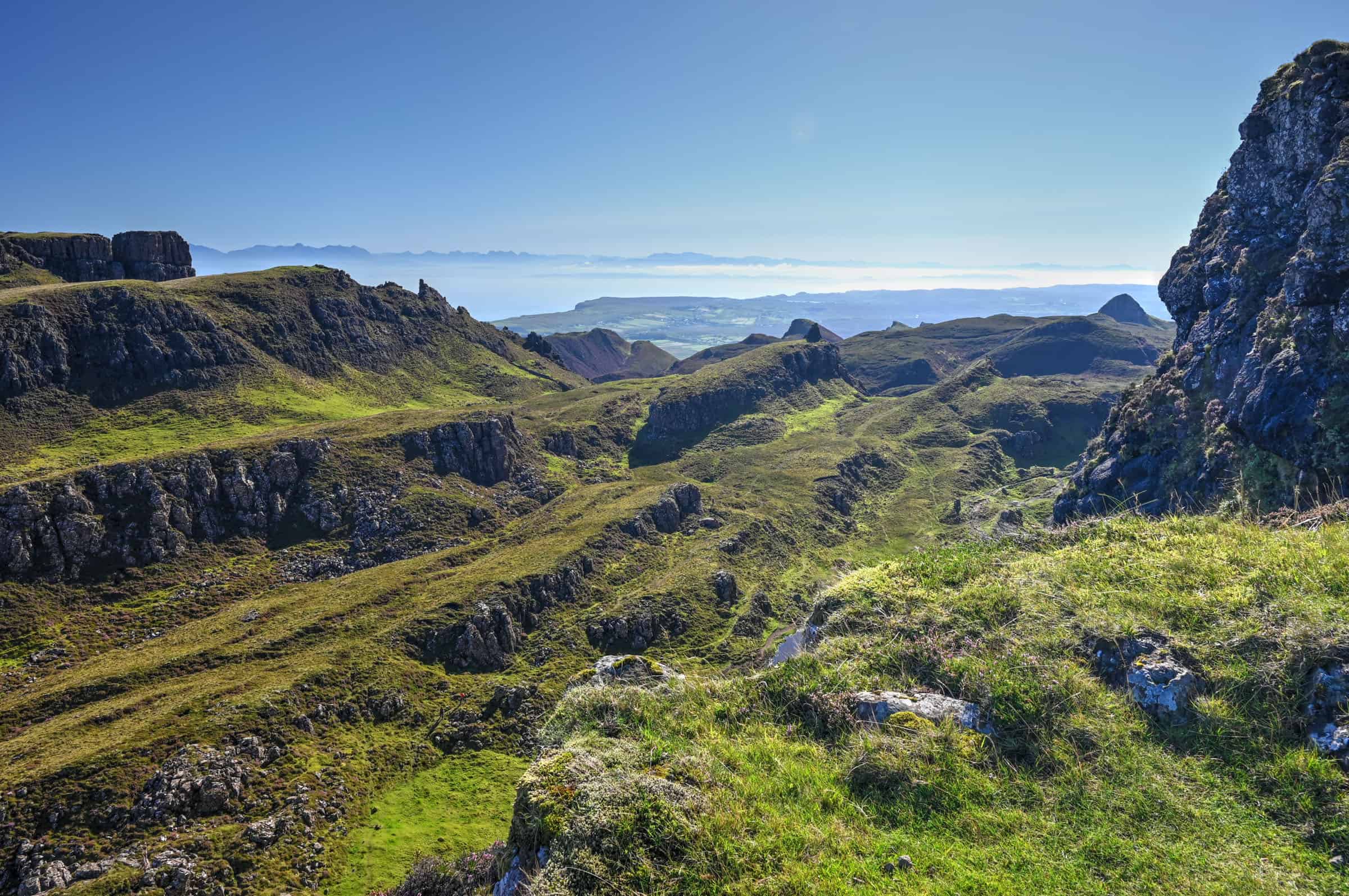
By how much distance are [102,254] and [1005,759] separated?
19271 cm

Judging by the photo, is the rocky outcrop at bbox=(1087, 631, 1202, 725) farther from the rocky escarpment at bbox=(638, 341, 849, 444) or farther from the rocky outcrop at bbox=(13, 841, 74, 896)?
the rocky escarpment at bbox=(638, 341, 849, 444)

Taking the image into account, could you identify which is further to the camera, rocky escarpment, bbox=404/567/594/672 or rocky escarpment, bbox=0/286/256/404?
rocky escarpment, bbox=0/286/256/404

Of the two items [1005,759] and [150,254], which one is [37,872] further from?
[150,254]

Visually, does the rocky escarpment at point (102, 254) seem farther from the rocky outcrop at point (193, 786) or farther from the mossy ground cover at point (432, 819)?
the mossy ground cover at point (432, 819)

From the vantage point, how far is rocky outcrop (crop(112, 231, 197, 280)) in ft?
450

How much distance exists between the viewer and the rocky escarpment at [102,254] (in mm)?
120625

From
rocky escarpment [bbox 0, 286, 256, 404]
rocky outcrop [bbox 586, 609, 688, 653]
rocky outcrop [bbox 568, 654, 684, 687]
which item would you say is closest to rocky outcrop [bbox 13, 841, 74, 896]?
rocky outcrop [bbox 568, 654, 684, 687]

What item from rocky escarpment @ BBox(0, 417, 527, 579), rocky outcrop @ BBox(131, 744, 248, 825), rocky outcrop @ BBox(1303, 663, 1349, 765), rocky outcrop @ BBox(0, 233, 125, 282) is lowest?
rocky outcrop @ BBox(131, 744, 248, 825)

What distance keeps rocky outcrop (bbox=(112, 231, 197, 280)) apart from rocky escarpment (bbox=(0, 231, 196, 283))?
0.44 ft

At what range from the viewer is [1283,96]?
5872 cm

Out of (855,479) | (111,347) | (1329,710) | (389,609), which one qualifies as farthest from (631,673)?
(111,347)

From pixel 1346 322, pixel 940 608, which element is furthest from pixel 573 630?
pixel 1346 322

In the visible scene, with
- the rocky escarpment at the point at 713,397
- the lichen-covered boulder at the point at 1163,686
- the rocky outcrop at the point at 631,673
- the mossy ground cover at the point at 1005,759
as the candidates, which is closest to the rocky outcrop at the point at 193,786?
the rocky outcrop at the point at 631,673

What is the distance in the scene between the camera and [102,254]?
132250 millimetres
